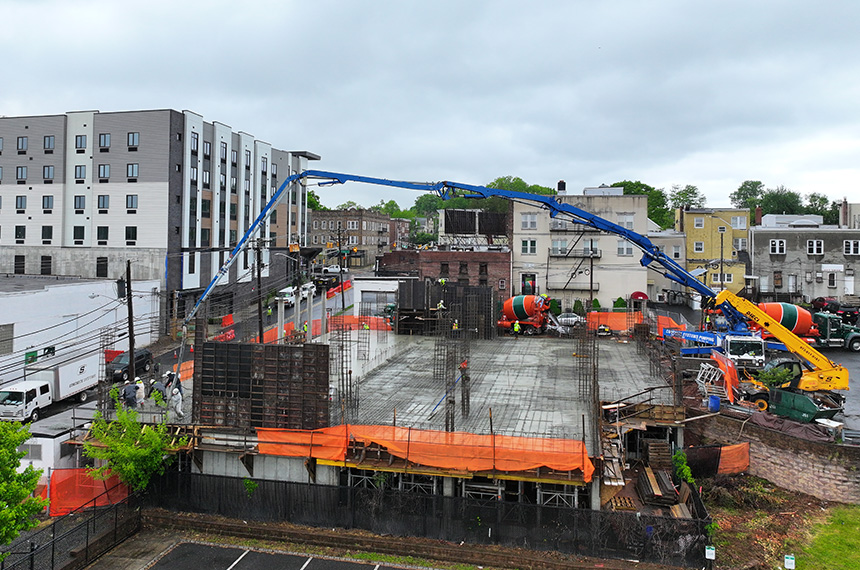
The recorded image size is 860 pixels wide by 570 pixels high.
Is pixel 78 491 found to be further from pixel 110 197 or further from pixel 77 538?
pixel 110 197

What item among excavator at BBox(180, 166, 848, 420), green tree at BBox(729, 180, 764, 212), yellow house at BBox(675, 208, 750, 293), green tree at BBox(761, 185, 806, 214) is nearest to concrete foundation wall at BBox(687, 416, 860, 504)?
excavator at BBox(180, 166, 848, 420)

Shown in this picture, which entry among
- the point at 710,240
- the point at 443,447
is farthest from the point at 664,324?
the point at 443,447

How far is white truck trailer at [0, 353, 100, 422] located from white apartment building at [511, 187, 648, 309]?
120 ft

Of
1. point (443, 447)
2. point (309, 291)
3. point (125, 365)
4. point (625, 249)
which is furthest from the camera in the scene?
point (625, 249)

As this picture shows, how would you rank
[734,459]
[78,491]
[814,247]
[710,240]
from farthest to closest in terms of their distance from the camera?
[710,240] → [814,247] → [734,459] → [78,491]

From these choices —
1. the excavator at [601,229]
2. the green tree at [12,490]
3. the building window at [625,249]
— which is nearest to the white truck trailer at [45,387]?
the excavator at [601,229]

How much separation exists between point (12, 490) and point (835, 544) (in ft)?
73.0

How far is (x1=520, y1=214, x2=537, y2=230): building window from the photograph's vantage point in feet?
186

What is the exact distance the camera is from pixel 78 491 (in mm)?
19219

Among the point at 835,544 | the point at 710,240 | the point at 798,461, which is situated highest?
the point at 710,240

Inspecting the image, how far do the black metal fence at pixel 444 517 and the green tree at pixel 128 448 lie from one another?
89cm

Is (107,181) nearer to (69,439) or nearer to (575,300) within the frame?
(69,439)

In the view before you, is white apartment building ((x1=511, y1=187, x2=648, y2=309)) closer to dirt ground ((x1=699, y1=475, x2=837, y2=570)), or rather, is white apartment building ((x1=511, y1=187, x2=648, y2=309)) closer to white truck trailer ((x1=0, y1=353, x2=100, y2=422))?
dirt ground ((x1=699, y1=475, x2=837, y2=570))

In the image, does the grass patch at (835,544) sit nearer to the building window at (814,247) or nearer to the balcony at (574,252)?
the balcony at (574,252)
